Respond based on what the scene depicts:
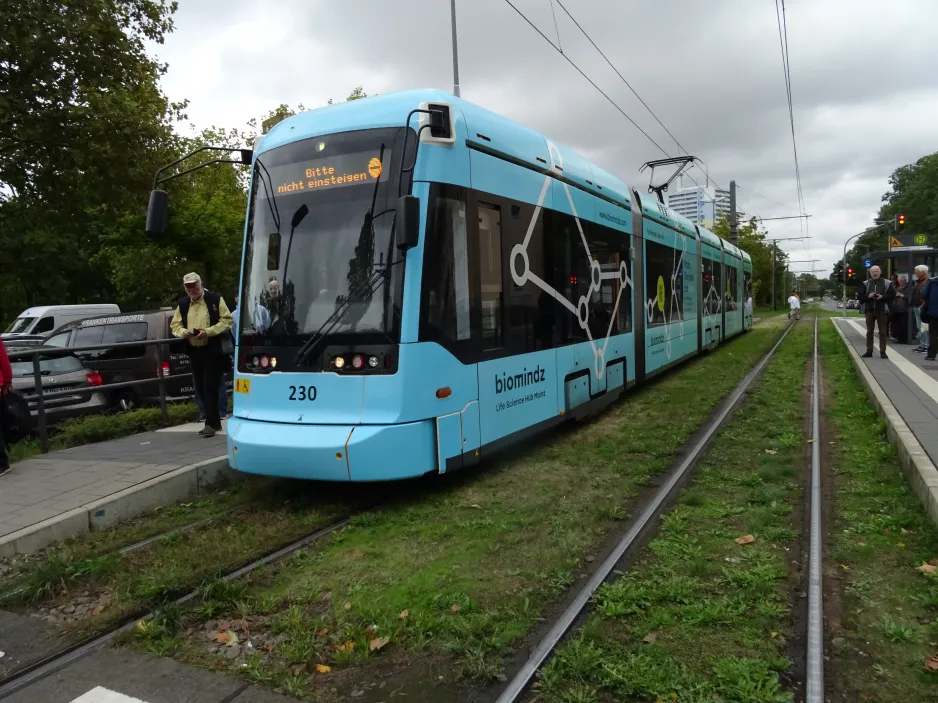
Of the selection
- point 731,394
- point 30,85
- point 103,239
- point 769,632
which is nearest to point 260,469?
point 769,632

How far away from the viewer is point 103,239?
27.9 metres

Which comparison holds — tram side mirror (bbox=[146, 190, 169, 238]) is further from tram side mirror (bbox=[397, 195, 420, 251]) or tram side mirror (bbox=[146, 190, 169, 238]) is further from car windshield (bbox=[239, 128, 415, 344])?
tram side mirror (bbox=[397, 195, 420, 251])

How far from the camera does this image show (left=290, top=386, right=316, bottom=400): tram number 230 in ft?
17.7

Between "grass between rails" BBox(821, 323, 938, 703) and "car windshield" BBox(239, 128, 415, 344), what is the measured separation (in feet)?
11.1

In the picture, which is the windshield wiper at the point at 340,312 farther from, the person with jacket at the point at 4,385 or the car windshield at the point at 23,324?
the car windshield at the point at 23,324

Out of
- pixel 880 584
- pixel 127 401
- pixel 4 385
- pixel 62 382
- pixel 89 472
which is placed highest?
pixel 4 385

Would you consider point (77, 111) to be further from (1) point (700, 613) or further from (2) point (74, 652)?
(1) point (700, 613)

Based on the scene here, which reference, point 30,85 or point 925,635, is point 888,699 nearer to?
point 925,635

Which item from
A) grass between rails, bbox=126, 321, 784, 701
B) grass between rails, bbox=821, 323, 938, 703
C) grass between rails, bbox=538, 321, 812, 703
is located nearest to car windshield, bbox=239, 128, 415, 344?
grass between rails, bbox=126, 321, 784, 701

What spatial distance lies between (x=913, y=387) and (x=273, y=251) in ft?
28.2

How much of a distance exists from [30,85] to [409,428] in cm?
1292

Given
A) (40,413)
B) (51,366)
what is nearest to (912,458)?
(40,413)

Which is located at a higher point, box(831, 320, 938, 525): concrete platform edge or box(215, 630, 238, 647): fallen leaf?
box(831, 320, 938, 525): concrete platform edge

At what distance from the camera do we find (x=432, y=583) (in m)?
3.94
